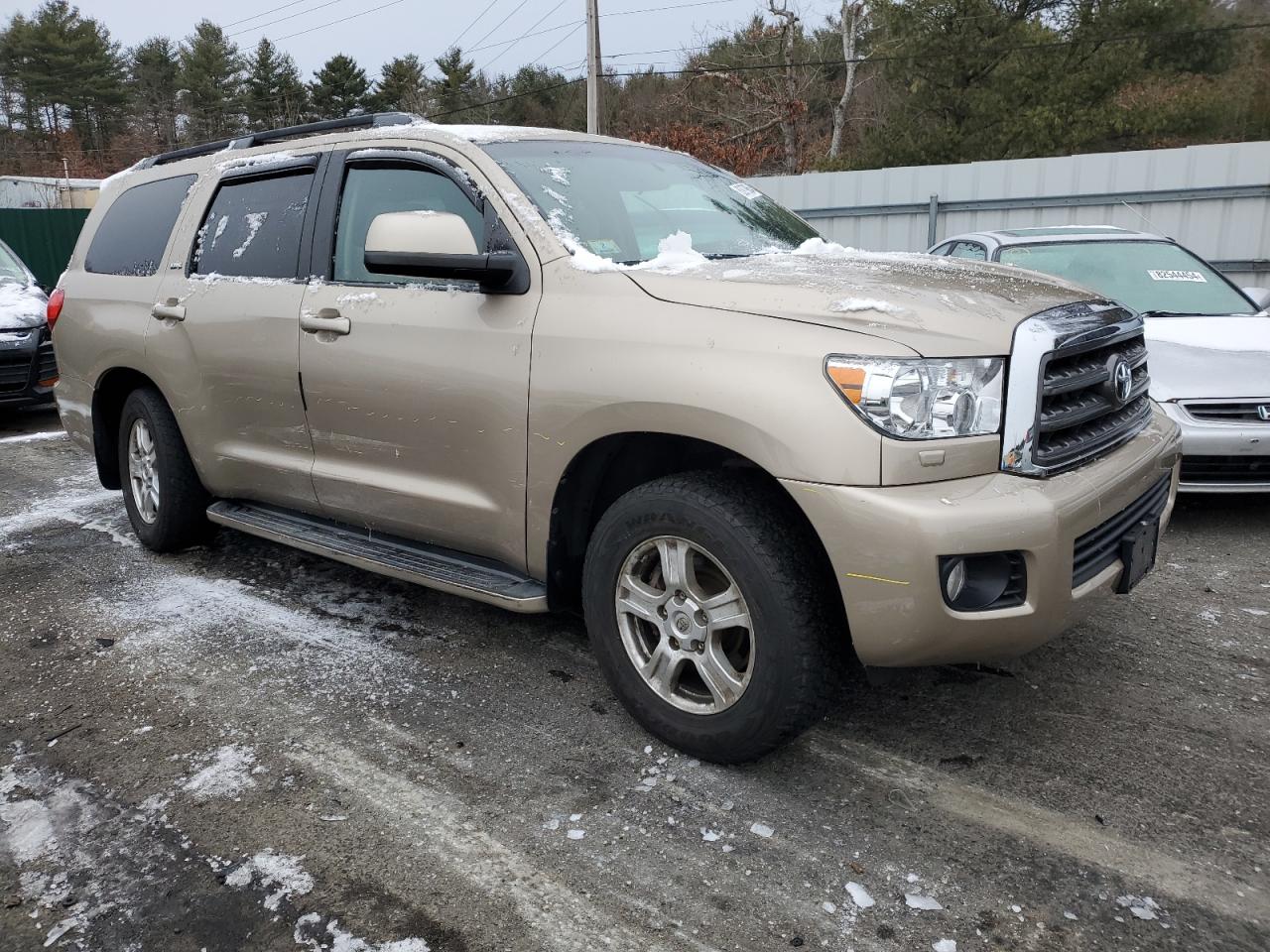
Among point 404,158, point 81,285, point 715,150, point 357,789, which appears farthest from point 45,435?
point 715,150

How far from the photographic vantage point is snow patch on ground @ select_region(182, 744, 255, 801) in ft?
9.59

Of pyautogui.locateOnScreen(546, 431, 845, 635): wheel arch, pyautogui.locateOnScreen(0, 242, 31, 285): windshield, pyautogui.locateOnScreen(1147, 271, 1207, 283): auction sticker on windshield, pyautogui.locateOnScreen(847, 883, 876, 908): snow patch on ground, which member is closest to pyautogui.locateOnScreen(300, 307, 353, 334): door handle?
pyautogui.locateOnScreen(546, 431, 845, 635): wheel arch

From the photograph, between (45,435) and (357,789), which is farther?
(45,435)

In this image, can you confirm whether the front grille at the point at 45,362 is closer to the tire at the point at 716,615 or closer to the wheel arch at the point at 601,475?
the wheel arch at the point at 601,475

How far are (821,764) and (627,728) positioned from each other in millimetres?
622

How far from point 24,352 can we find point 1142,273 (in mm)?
8637

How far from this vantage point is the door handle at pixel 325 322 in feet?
12.2

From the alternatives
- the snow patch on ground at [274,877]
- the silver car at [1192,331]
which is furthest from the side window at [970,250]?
the snow patch on ground at [274,877]

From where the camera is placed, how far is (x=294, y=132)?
4441 mm

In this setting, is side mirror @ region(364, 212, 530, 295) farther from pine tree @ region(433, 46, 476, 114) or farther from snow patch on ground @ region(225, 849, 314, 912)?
pine tree @ region(433, 46, 476, 114)

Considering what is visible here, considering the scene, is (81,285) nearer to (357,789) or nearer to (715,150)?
(357,789)

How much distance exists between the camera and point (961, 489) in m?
2.55

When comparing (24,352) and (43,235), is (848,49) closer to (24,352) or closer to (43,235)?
(43,235)

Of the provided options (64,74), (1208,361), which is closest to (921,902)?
(1208,361)
